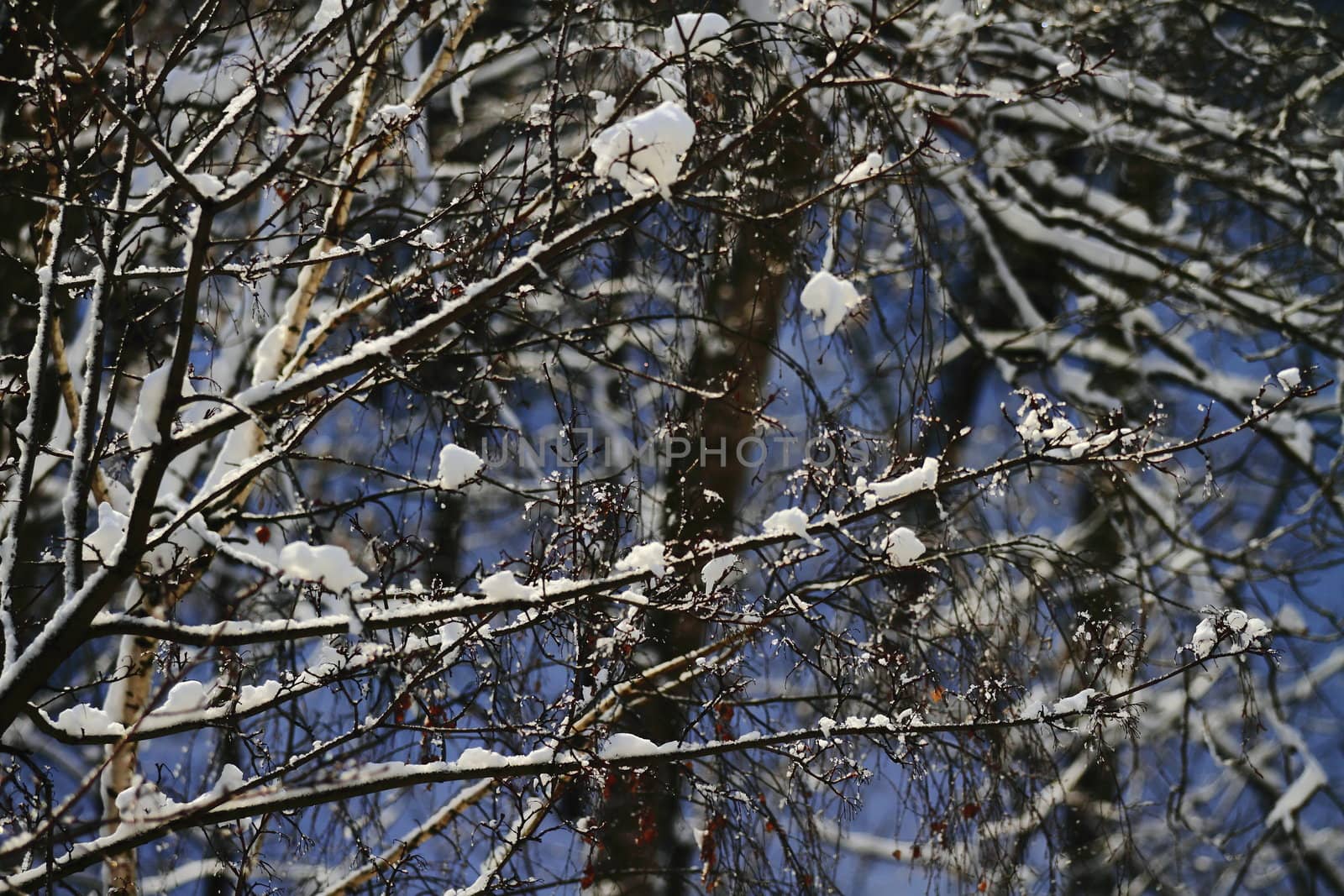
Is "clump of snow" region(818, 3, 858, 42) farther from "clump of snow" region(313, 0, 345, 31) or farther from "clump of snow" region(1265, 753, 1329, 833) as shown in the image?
"clump of snow" region(1265, 753, 1329, 833)

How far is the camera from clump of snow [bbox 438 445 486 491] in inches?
82.0

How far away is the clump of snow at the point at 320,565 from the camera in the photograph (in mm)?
1723

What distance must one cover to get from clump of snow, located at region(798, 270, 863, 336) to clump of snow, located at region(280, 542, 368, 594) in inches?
40.7

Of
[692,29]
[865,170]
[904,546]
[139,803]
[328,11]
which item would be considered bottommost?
[139,803]

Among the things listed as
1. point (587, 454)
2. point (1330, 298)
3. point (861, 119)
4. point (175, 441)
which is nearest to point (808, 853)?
A: point (587, 454)

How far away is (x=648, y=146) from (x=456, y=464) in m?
0.71

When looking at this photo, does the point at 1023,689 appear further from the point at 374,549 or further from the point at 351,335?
the point at 351,335

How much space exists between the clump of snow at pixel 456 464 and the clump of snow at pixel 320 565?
36 cm

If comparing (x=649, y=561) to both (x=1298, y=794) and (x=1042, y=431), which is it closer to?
(x=1042, y=431)

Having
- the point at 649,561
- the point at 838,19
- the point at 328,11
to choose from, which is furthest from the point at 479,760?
the point at 838,19

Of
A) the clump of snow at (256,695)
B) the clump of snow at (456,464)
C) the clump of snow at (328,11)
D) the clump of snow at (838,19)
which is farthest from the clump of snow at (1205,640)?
the clump of snow at (328,11)

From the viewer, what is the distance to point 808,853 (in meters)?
3.00

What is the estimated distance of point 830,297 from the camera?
2.24 meters

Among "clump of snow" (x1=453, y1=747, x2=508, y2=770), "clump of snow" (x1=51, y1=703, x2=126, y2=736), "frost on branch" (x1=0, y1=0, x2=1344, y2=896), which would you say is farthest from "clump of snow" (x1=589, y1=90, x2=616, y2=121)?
"clump of snow" (x1=51, y1=703, x2=126, y2=736)
